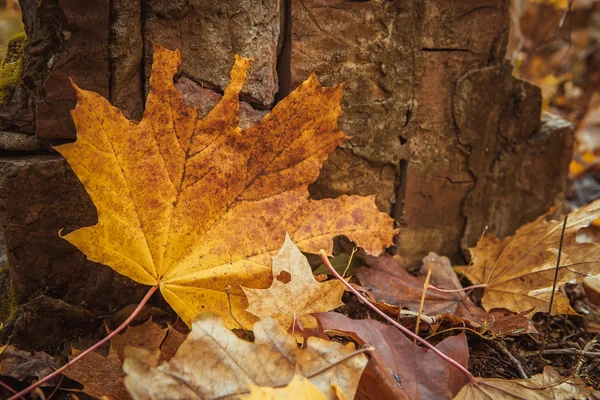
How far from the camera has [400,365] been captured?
3.05ft

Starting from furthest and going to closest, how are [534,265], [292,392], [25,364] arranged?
[534,265], [25,364], [292,392]

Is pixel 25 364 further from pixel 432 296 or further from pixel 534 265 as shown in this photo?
pixel 534 265

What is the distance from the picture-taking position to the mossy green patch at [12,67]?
1138 mm

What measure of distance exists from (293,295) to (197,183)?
341 millimetres

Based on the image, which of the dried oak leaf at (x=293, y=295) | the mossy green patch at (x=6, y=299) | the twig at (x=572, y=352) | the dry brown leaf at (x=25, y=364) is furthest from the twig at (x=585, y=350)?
the mossy green patch at (x=6, y=299)

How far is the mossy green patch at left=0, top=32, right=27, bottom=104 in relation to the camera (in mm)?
1138

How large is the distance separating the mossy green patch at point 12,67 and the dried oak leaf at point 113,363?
67 centimetres

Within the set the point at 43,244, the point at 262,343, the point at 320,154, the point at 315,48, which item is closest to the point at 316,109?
the point at 320,154

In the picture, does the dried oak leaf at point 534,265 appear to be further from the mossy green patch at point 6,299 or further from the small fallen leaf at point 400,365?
the mossy green patch at point 6,299

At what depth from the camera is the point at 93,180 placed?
39.1 inches

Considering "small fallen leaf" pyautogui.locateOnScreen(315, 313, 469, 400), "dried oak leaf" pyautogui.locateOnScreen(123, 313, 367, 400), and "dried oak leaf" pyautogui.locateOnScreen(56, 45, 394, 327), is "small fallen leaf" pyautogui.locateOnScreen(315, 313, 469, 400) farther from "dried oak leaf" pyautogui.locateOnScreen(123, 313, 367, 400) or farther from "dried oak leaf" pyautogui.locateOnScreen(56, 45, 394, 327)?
"dried oak leaf" pyautogui.locateOnScreen(56, 45, 394, 327)

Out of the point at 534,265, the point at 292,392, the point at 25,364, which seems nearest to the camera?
the point at 292,392

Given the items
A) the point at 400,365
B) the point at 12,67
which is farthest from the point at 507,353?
the point at 12,67

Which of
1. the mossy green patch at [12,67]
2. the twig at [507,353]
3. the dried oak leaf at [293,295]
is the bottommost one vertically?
the twig at [507,353]
